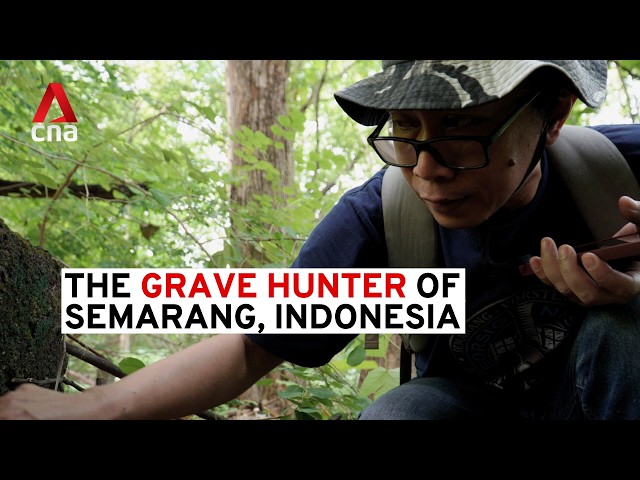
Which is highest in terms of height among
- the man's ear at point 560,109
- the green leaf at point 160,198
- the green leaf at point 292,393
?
the man's ear at point 560,109

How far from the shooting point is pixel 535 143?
4.32ft

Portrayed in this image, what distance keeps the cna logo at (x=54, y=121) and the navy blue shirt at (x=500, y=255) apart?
1.62 metres

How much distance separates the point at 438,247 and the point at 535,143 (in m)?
0.35

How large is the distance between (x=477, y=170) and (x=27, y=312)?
1.11 m

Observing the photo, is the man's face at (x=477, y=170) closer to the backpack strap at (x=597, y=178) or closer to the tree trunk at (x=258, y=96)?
the backpack strap at (x=597, y=178)

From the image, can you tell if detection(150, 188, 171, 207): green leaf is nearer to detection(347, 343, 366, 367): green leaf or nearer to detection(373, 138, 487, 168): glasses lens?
detection(347, 343, 366, 367): green leaf

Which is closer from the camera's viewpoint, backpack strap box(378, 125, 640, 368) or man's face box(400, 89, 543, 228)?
man's face box(400, 89, 543, 228)

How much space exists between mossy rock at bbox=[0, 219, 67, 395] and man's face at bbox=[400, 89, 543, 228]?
92 centimetres

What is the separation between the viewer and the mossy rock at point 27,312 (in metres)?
1.26

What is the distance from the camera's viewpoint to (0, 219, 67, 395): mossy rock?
126 centimetres

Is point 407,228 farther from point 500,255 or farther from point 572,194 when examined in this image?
point 572,194

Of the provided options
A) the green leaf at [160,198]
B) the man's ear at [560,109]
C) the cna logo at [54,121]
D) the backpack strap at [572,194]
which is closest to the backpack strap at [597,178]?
the backpack strap at [572,194]

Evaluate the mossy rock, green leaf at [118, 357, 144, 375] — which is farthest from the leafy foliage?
the mossy rock
